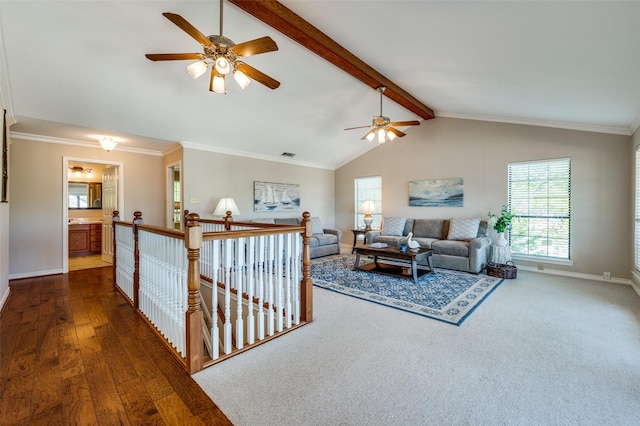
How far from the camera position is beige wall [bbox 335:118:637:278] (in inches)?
171

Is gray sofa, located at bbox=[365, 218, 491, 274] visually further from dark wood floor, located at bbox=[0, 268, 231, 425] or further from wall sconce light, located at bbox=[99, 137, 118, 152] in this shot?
wall sconce light, located at bbox=[99, 137, 118, 152]

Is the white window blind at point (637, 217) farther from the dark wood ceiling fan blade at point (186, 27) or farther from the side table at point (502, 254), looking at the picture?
the dark wood ceiling fan blade at point (186, 27)

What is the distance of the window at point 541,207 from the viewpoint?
4824 mm

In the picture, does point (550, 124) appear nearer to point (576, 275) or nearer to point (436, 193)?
point (436, 193)

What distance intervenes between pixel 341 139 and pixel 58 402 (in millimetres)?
6198

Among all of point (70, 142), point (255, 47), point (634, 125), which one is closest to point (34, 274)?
point (70, 142)

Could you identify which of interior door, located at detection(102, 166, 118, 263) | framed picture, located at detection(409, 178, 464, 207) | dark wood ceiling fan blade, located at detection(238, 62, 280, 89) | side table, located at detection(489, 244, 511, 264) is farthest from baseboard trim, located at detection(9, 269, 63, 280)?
side table, located at detection(489, 244, 511, 264)

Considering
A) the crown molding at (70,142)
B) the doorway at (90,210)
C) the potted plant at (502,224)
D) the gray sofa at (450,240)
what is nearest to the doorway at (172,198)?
the crown molding at (70,142)

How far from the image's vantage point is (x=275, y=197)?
6.79m

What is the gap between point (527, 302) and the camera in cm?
345

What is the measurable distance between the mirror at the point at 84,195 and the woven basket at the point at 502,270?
A: 9.31 m

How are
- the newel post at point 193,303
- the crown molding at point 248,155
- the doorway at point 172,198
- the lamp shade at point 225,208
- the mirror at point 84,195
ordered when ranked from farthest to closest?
the mirror at point 84,195, the doorway at point 172,198, the crown molding at point 248,155, the lamp shade at point 225,208, the newel post at point 193,303

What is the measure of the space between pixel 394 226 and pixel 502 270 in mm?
2326

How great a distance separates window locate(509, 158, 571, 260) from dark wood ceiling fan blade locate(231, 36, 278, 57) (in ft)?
16.7
